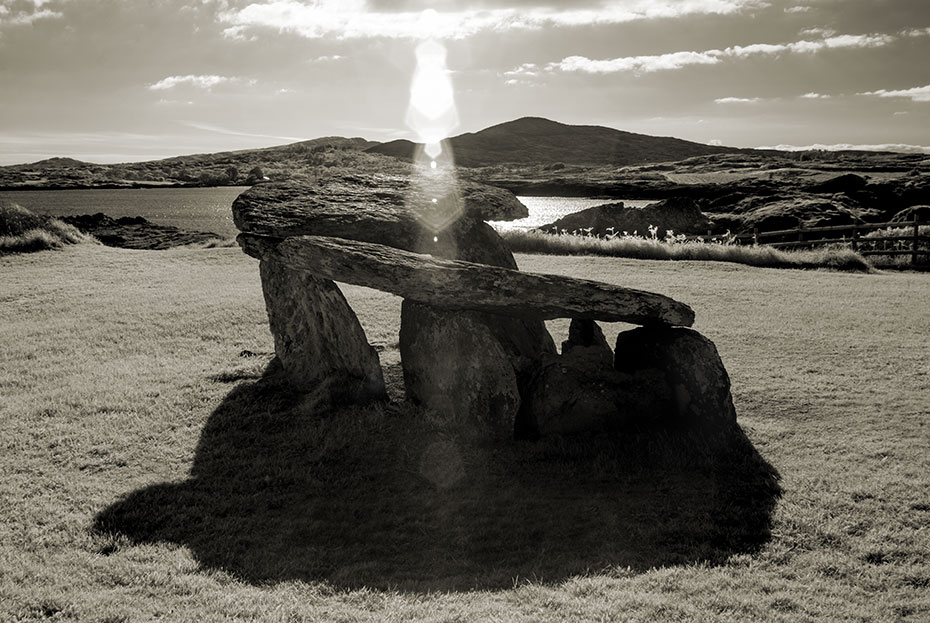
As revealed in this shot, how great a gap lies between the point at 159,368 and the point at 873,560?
10675mm

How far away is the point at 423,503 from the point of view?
26.1 feet

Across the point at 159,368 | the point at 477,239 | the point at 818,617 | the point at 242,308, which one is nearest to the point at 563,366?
the point at 477,239

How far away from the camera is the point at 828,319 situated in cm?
1636

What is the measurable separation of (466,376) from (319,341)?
257 centimetres

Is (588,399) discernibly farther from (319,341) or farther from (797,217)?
(797,217)

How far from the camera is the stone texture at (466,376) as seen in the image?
382 inches

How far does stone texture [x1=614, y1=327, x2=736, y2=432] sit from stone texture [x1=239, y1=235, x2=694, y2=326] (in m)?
0.38

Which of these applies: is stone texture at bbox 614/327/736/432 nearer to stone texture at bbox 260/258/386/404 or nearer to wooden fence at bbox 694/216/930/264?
stone texture at bbox 260/258/386/404

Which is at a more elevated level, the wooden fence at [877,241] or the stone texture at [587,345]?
the wooden fence at [877,241]

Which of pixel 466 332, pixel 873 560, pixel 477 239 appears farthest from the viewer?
pixel 477 239

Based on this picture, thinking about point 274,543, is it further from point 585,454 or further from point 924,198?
point 924,198

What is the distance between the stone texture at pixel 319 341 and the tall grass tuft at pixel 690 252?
694 inches

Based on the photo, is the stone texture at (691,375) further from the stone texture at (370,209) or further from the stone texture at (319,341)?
the stone texture at (370,209)

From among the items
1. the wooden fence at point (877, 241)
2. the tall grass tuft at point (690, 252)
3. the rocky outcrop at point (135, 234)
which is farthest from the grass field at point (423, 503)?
the rocky outcrop at point (135, 234)
